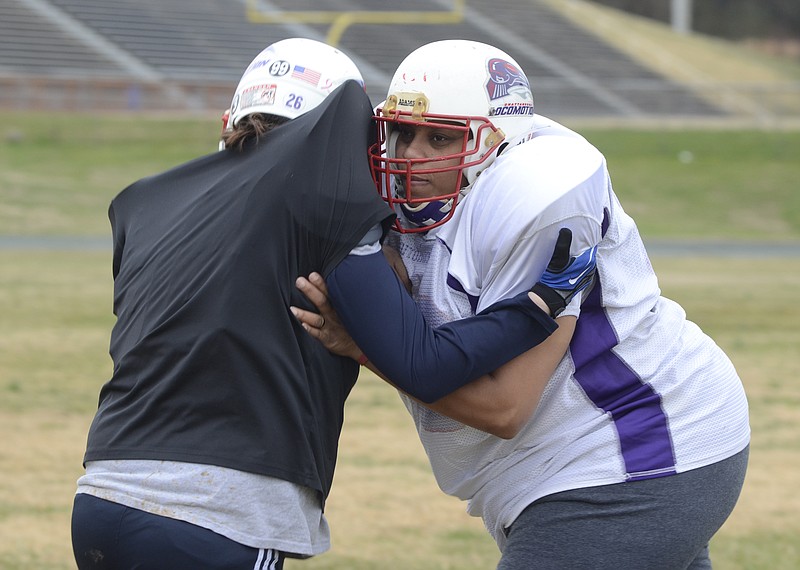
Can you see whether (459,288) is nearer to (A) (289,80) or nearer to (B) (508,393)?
(B) (508,393)

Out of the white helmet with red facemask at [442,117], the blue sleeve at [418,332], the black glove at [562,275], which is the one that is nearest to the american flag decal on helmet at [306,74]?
the white helmet with red facemask at [442,117]

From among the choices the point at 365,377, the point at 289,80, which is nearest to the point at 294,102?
the point at 289,80

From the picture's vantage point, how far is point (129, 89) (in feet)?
92.3

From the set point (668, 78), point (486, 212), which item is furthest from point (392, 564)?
point (668, 78)

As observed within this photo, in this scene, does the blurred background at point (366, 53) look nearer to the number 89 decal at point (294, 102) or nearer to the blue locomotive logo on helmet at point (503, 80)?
the blue locomotive logo on helmet at point (503, 80)

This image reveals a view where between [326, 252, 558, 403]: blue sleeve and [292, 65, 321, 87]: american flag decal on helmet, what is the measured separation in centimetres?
51

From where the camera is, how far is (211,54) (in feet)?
104

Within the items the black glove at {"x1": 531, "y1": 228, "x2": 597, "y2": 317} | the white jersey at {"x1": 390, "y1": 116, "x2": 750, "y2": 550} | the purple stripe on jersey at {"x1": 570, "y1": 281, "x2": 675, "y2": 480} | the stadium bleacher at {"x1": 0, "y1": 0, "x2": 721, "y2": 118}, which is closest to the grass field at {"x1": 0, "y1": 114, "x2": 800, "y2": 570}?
the stadium bleacher at {"x1": 0, "y1": 0, "x2": 721, "y2": 118}

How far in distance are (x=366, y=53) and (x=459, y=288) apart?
31.9 metres

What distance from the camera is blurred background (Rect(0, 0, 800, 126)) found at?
28.6 metres

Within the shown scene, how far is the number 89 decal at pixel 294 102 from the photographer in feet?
8.46

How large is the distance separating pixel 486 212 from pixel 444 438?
22.2 inches

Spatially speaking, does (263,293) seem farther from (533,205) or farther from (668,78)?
(668,78)

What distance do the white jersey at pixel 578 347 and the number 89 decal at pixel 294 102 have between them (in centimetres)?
42
